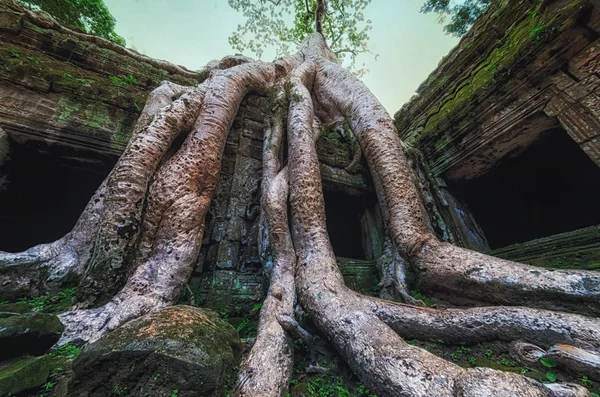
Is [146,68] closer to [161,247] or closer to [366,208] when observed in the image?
[161,247]

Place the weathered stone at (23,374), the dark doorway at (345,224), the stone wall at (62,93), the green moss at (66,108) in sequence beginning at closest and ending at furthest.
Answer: the weathered stone at (23,374) < the stone wall at (62,93) < the green moss at (66,108) < the dark doorway at (345,224)

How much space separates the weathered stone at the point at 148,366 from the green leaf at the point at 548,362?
1350 millimetres

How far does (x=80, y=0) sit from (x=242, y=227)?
7.88 metres

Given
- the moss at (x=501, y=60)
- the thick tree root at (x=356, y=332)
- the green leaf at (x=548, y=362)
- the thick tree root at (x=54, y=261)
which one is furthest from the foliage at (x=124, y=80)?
the green leaf at (x=548, y=362)

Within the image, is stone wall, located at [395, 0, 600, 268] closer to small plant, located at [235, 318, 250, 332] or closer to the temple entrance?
the temple entrance

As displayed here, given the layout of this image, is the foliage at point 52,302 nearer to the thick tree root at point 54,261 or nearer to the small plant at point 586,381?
the thick tree root at point 54,261

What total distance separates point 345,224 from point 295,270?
2258 mm

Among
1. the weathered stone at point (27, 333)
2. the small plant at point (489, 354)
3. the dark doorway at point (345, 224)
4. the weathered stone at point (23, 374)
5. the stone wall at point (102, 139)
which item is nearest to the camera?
the weathered stone at point (23, 374)

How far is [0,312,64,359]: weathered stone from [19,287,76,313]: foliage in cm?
53

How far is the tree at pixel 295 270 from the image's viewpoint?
1.07m

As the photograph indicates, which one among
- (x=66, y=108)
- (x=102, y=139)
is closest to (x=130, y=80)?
(x=66, y=108)

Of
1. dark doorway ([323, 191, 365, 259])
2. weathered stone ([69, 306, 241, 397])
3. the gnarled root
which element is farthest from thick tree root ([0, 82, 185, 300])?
dark doorway ([323, 191, 365, 259])

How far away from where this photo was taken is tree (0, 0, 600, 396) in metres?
1.07

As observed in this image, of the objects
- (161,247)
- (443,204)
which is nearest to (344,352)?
(161,247)
